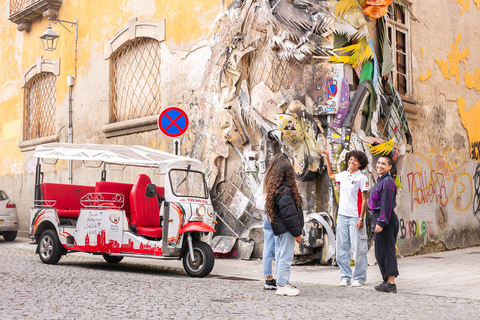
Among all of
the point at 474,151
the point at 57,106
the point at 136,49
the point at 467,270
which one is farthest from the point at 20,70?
the point at 467,270

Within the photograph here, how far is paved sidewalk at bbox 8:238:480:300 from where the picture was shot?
710 centimetres

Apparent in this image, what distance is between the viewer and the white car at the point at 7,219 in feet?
47.2

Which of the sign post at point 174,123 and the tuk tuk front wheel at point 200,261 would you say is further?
the sign post at point 174,123

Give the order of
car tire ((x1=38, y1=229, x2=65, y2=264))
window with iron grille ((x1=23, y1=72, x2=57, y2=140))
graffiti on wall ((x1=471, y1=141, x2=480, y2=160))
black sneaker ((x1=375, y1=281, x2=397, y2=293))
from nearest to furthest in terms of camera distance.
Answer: black sneaker ((x1=375, y1=281, x2=397, y2=293))
car tire ((x1=38, y1=229, x2=65, y2=264))
graffiti on wall ((x1=471, y1=141, x2=480, y2=160))
window with iron grille ((x1=23, y1=72, x2=57, y2=140))

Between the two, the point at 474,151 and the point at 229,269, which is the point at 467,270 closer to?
the point at 229,269

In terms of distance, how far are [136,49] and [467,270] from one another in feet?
29.5

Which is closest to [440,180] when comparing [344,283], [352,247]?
[352,247]

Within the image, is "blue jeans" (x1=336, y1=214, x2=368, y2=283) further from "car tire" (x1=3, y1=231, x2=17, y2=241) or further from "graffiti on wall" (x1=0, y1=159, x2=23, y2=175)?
"graffiti on wall" (x1=0, y1=159, x2=23, y2=175)

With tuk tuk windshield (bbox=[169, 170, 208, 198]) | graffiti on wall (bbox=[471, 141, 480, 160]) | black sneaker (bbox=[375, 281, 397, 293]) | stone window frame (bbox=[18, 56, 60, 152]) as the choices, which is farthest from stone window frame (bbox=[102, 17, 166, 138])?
black sneaker (bbox=[375, 281, 397, 293])

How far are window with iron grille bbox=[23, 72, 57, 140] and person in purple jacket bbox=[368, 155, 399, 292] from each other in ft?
40.9

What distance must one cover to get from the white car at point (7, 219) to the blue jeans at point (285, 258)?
9.95 m

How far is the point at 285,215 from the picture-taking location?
649cm

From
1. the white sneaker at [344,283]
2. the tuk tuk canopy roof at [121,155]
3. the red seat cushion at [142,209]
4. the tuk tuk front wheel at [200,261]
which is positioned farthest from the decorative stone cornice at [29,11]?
the white sneaker at [344,283]

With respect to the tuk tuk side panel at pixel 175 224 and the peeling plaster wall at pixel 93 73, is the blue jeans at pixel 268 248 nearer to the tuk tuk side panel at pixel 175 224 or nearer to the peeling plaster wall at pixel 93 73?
the tuk tuk side panel at pixel 175 224
